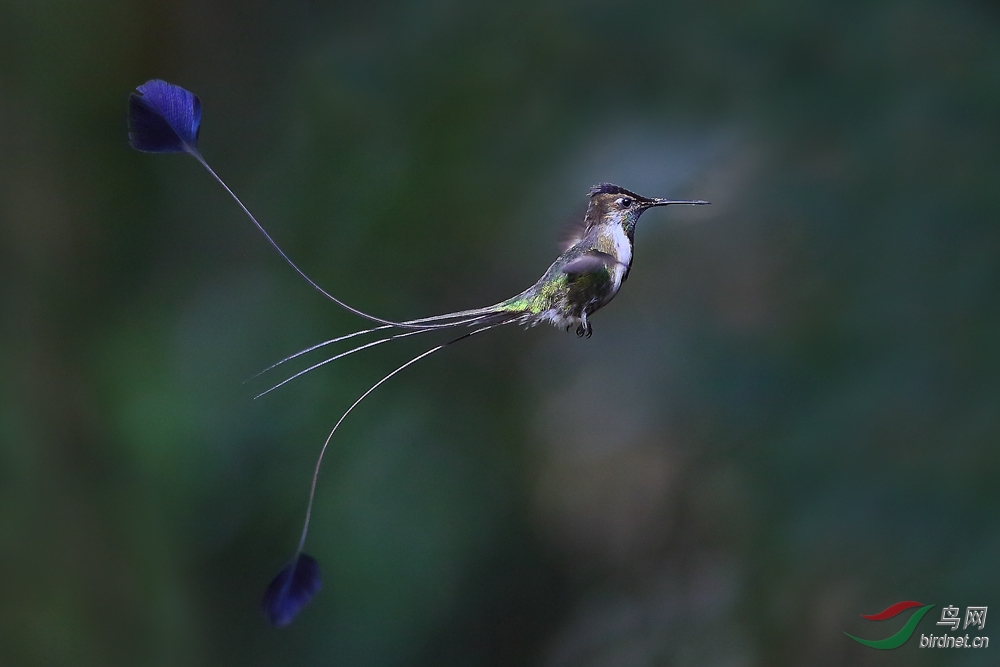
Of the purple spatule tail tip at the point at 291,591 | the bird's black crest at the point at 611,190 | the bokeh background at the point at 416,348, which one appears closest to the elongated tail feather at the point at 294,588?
the purple spatule tail tip at the point at 291,591

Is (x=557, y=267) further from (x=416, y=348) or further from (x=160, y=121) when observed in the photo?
(x=416, y=348)

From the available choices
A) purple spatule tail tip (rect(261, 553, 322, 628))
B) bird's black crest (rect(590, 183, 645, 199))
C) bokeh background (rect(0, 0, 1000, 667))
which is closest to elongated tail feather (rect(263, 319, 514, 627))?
purple spatule tail tip (rect(261, 553, 322, 628))

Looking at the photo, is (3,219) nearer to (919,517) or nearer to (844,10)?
(844,10)

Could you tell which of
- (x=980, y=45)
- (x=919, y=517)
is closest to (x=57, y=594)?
(x=919, y=517)

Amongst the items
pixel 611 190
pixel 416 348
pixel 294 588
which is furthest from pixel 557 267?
pixel 416 348

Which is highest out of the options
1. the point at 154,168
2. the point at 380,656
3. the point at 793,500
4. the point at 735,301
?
the point at 154,168

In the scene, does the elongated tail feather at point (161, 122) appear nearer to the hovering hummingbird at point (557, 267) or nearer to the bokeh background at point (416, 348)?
the hovering hummingbird at point (557, 267)

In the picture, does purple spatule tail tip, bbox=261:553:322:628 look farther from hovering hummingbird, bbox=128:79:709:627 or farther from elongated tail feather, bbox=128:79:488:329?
elongated tail feather, bbox=128:79:488:329
